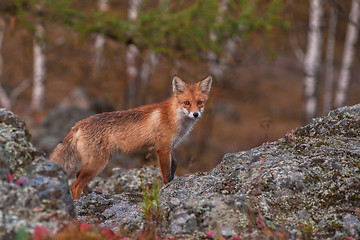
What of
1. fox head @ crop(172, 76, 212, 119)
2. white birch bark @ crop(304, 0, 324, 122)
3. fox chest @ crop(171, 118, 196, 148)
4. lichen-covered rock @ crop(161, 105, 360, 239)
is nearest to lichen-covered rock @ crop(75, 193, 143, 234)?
lichen-covered rock @ crop(161, 105, 360, 239)

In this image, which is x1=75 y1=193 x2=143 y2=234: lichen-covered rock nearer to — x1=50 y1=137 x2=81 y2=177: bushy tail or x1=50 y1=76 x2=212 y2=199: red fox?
x1=50 y1=76 x2=212 y2=199: red fox

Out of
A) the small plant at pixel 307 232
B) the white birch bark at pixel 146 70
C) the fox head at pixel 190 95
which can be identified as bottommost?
the small plant at pixel 307 232

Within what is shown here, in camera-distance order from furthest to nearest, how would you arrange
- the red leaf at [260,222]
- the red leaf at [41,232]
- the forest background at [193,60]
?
the forest background at [193,60]
the red leaf at [260,222]
the red leaf at [41,232]

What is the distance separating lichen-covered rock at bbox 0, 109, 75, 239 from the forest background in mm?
3331

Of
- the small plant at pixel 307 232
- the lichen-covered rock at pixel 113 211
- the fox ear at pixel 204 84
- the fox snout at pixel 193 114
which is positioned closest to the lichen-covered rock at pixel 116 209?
the lichen-covered rock at pixel 113 211

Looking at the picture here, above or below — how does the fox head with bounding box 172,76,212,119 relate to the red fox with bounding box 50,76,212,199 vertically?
above

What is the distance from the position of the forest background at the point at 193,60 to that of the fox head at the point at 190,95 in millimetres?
1033

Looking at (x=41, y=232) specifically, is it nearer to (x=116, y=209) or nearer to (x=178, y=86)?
(x=116, y=209)

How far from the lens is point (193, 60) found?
48.7 feet

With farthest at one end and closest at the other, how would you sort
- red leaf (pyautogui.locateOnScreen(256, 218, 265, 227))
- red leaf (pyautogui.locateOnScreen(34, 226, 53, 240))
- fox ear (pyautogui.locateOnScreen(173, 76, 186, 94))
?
fox ear (pyautogui.locateOnScreen(173, 76, 186, 94)), red leaf (pyautogui.locateOnScreen(256, 218, 265, 227)), red leaf (pyautogui.locateOnScreen(34, 226, 53, 240))

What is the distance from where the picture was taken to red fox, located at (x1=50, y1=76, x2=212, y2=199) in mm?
6387

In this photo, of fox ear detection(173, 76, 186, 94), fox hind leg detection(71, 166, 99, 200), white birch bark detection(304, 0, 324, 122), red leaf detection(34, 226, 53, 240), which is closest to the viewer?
red leaf detection(34, 226, 53, 240)

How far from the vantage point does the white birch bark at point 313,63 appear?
14852 millimetres

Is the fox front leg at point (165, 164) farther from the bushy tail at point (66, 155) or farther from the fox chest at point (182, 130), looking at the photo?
the bushy tail at point (66, 155)
